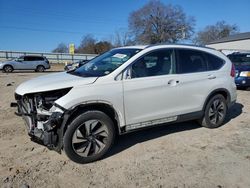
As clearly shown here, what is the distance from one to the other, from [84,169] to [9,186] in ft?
3.30

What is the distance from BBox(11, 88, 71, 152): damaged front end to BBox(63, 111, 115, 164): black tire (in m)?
0.16

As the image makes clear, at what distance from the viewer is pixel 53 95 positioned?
3.79 meters

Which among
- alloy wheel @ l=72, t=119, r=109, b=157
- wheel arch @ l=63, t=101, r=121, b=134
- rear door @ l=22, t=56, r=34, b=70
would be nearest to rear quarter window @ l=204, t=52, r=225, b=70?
wheel arch @ l=63, t=101, r=121, b=134

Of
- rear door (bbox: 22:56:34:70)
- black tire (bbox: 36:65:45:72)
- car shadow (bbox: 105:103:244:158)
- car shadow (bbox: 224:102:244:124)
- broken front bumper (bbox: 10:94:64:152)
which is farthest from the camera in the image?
black tire (bbox: 36:65:45:72)

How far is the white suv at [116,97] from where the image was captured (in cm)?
367

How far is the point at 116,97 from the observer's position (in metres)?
3.96

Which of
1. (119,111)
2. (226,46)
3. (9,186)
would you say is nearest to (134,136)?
(119,111)

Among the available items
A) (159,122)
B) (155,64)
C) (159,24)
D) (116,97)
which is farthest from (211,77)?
(159,24)

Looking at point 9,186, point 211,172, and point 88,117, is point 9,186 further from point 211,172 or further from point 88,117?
point 211,172

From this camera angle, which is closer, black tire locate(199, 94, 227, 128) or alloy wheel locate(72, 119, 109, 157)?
alloy wheel locate(72, 119, 109, 157)

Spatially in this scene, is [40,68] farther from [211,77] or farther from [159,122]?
[159,122]

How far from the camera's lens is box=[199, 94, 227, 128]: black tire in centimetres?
536

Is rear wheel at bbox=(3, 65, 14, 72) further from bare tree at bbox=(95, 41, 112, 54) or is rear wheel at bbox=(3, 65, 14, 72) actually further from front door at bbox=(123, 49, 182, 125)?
bare tree at bbox=(95, 41, 112, 54)

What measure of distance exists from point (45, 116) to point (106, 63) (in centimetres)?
156
